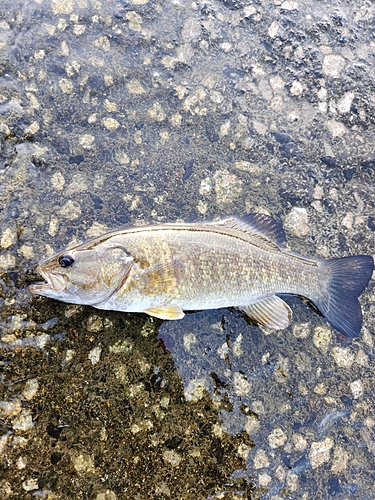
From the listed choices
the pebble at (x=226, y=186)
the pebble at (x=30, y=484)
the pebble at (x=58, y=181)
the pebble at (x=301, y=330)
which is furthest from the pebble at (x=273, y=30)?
the pebble at (x=30, y=484)

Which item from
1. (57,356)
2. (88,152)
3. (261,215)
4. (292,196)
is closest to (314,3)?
(292,196)

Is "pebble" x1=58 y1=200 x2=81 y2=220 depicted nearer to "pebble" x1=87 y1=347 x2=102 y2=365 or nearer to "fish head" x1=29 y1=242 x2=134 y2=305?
"fish head" x1=29 y1=242 x2=134 y2=305

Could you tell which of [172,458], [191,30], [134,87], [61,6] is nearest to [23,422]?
[172,458]

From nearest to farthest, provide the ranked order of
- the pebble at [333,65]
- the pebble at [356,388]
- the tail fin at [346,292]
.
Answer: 1. the tail fin at [346,292]
2. the pebble at [356,388]
3. the pebble at [333,65]

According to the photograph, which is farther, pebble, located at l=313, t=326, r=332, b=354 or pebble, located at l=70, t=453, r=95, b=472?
pebble, located at l=313, t=326, r=332, b=354

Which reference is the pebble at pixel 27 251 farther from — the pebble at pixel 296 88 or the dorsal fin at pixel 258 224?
the pebble at pixel 296 88

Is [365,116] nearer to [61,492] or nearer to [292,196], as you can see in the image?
[292,196]

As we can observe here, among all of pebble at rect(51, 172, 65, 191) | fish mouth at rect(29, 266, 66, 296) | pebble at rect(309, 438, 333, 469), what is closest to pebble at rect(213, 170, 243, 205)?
pebble at rect(51, 172, 65, 191)
